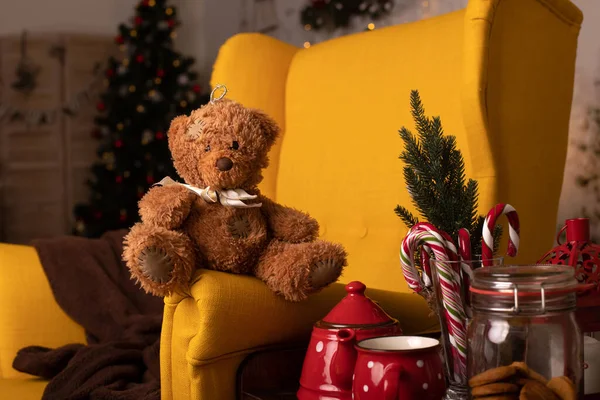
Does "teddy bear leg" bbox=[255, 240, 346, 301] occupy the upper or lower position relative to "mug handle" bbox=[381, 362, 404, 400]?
upper

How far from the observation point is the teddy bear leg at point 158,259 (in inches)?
43.5

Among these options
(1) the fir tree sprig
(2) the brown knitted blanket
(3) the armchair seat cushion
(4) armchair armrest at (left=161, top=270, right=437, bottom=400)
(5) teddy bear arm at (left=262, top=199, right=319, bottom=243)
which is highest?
(1) the fir tree sprig

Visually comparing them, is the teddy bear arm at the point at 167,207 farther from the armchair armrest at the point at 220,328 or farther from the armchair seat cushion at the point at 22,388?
the armchair seat cushion at the point at 22,388

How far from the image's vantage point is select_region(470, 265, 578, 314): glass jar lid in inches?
29.7

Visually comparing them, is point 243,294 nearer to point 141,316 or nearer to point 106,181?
point 141,316

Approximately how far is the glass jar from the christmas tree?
141 inches

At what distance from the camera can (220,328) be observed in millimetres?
1126

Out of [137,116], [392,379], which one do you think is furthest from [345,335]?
[137,116]

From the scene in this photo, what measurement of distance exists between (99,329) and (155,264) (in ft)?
2.89

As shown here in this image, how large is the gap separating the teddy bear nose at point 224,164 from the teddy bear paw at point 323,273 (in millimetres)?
214

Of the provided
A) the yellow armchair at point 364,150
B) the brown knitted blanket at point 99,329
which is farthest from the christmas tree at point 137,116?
the yellow armchair at point 364,150

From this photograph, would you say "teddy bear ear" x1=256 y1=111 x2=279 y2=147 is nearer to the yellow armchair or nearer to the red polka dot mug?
the yellow armchair

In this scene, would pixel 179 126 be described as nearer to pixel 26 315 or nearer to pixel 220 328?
pixel 220 328

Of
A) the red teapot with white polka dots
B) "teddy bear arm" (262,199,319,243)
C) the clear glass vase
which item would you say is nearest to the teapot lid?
the red teapot with white polka dots
